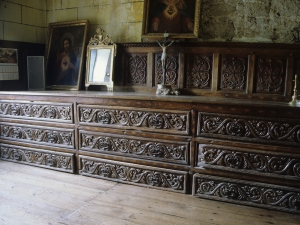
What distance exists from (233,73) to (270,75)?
0.39 metres

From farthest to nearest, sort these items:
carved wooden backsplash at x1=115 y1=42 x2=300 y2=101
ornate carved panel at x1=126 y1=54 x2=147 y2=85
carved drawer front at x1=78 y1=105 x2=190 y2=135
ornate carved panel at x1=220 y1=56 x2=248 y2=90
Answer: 1. ornate carved panel at x1=126 y1=54 x2=147 y2=85
2. ornate carved panel at x1=220 y1=56 x2=248 y2=90
3. carved wooden backsplash at x1=115 y1=42 x2=300 y2=101
4. carved drawer front at x1=78 y1=105 x2=190 y2=135

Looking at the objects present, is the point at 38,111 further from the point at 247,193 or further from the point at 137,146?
the point at 247,193

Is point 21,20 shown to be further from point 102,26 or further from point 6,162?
point 6,162

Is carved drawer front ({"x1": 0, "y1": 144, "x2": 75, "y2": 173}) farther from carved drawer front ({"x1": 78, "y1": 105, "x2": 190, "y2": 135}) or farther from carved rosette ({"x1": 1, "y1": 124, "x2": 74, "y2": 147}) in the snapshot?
carved drawer front ({"x1": 78, "y1": 105, "x2": 190, "y2": 135})

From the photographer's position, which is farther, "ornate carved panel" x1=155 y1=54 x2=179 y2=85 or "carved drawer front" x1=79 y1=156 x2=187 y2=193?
"ornate carved panel" x1=155 y1=54 x2=179 y2=85

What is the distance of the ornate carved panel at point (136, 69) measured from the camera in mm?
3588

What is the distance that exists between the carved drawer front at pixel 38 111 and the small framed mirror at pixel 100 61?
0.66m

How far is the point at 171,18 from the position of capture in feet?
11.0

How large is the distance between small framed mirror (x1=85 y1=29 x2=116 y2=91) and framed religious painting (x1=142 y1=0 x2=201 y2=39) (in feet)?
1.84

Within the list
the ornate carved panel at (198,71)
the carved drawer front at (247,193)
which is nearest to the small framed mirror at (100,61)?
the ornate carved panel at (198,71)

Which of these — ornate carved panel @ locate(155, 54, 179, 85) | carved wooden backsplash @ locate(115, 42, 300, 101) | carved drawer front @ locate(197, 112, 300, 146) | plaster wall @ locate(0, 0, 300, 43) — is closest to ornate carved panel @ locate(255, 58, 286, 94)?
carved wooden backsplash @ locate(115, 42, 300, 101)

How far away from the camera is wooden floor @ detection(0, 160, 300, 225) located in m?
2.30

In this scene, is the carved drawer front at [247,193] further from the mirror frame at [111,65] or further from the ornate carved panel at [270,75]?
the mirror frame at [111,65]

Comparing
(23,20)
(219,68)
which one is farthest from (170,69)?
(23,20)
